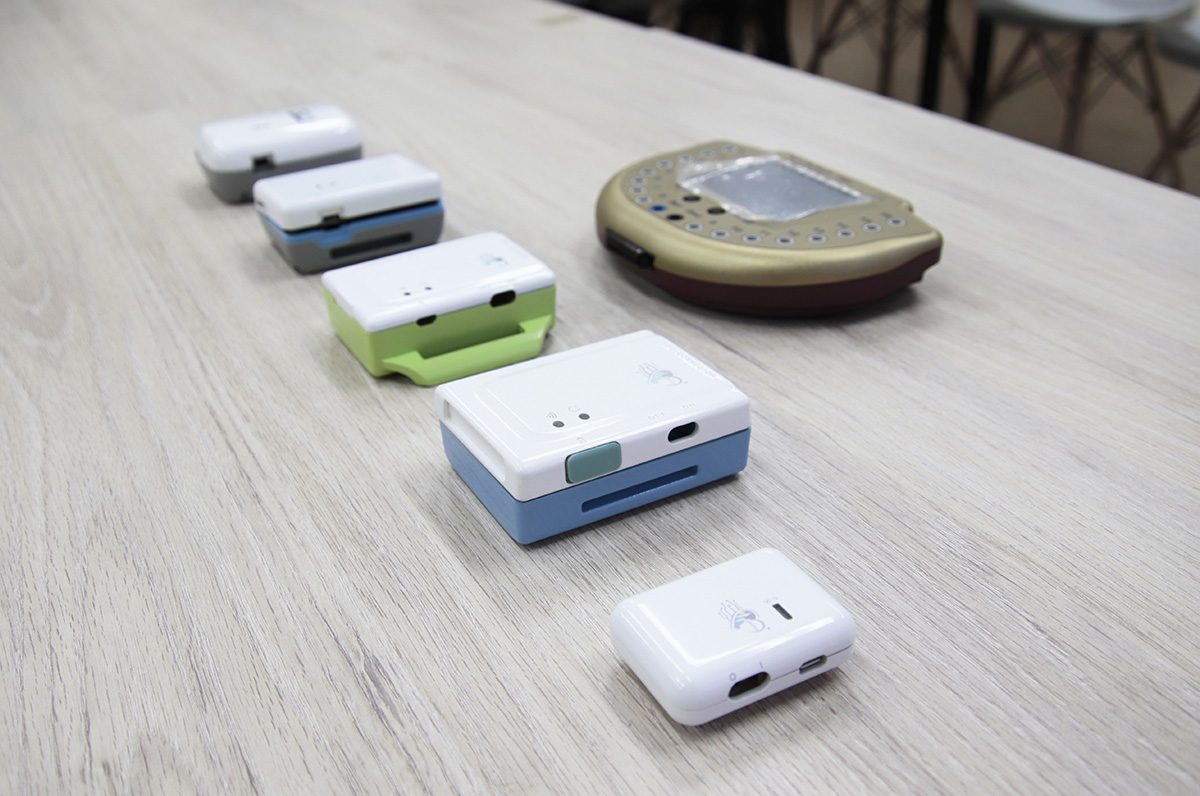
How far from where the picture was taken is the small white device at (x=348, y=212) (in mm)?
720

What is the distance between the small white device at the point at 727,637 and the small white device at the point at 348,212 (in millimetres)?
430

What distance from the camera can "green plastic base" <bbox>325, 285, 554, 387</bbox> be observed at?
1.96 ft

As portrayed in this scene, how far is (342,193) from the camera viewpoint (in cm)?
72

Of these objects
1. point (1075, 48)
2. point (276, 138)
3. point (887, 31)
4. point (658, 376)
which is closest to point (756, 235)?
point (658, 376)

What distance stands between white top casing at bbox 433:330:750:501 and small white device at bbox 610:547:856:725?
80 mm

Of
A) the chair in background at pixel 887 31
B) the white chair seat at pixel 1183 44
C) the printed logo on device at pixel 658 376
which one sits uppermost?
the printed logo on device at pixel 658 376

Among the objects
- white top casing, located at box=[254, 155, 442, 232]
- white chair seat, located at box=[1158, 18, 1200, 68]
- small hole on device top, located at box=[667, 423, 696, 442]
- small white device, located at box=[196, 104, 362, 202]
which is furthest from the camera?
white chair seat, located at box=[1158, 18, 1200, 68]

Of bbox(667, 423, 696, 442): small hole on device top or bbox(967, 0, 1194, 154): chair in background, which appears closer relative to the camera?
bbox(667, 423, 696, 442): small hole on device top

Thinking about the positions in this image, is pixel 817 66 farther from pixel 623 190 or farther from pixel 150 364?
pixel 150 364

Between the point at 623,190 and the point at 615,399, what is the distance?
296 millimetres

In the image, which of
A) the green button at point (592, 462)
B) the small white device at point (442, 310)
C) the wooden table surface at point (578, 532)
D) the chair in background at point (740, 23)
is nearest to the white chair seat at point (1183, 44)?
the chair in background at point (740, 23)

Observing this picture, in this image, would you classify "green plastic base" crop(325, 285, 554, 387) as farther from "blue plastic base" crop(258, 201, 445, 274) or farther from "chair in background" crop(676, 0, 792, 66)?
"chair in background" crop(676, 0, 792, 66)

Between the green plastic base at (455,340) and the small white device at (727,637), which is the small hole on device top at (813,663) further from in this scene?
the green plastic base at (455,340)

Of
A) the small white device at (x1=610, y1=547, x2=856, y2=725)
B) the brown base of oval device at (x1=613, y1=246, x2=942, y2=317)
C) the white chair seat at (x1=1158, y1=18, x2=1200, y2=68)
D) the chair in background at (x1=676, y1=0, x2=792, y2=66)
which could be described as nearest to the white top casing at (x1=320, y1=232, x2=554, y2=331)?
the brown base of oval device at (x1=613, y1=246, x2=942, y2=317)
